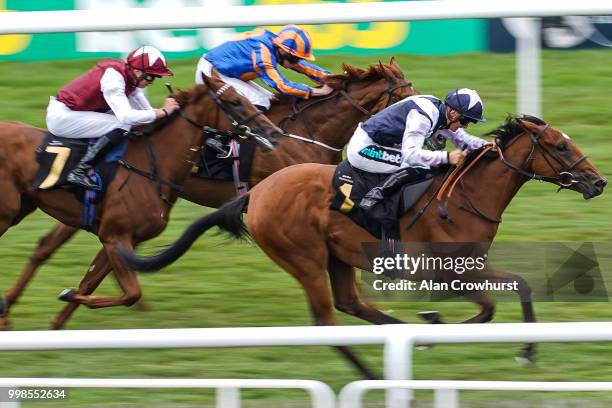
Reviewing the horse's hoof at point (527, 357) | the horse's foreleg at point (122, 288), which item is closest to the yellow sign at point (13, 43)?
the horse's foreleg at point (122, 288)

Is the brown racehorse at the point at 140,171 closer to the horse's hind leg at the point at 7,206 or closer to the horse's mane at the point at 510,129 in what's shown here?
the horse's hind leg at the point at 7,206

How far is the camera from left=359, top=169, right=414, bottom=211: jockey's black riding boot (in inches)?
244

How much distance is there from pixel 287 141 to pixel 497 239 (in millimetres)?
1837

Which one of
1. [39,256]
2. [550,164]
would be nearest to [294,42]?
[39,256]

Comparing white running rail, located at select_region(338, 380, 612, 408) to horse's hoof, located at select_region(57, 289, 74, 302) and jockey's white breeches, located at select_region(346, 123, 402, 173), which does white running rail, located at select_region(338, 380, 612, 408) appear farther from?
horse's hoof, located at select_region(57, 289, 74, 302)

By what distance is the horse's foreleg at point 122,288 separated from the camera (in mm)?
6652

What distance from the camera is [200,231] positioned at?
20.8 feet

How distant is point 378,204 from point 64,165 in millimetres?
1808

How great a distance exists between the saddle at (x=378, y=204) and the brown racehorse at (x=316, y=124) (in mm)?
1148

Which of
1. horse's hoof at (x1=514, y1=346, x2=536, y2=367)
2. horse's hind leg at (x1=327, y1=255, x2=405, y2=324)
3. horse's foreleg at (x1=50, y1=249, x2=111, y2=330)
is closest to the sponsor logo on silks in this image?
horse's hind leg at (x1=327, y1=255, x2=405, y2=324)

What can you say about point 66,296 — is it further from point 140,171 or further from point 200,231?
point 200,231

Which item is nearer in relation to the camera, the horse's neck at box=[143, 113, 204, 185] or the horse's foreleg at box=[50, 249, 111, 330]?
the horse's foreleg at box=[50, 249, 111, 330]

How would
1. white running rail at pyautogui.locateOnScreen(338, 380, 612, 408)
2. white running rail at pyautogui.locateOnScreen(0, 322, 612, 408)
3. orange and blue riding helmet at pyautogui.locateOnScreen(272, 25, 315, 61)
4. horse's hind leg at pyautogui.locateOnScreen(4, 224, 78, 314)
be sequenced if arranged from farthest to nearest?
orange and blue riding helmet at pyautogui.locateOnScreen(272, 25, 315, 61) → horse's hind leg at pyautogui.locateOnScreen(4, 224, 78, 314) → white running rail at pyautogui.locateOnScreen(0, 322, 612, 408) → white running rail at pyautogui.locateOnScreen(338, 380, 612, 408)

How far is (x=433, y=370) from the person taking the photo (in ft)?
20.0
